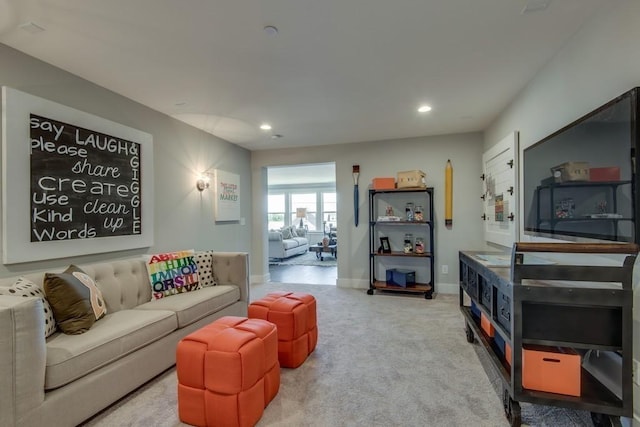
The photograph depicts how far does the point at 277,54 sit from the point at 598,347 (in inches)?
101

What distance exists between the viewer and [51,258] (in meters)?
2.29

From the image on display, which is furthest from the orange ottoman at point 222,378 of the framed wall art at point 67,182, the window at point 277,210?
the window at point 277,210

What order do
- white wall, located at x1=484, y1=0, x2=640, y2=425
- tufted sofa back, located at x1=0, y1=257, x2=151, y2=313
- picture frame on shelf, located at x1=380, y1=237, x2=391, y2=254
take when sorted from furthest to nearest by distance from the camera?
picture frame on shelf, located at x1=380, y1=237, x2=391, y2=254 → tufted sofa back, located at x1=0, y1=257, x2=151, y2=313 → white wall, located at x1=484, y1=0, x2=640, y2=425

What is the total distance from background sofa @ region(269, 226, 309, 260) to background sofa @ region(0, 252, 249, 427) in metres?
4.74

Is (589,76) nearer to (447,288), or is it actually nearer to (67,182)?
(447,288)

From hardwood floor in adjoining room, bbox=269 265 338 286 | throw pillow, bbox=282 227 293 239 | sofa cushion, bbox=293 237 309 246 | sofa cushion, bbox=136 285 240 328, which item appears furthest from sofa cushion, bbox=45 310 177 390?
sofa cushion, bbox=293 237 309 246

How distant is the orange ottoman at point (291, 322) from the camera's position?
2285mm

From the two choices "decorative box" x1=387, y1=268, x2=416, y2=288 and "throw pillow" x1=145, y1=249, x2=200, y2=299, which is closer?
"throw pillow" x1=145, y1=249, x2=200, y2=299

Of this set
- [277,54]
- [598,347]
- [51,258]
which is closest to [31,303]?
[51,258]

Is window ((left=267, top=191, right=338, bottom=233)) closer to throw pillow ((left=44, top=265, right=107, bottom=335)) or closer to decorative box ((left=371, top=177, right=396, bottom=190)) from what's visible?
decorative box ((left=371, top=177, right=396, bottom=190))

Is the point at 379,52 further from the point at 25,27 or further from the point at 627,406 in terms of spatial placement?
the point at 627,406

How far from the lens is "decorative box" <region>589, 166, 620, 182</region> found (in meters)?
1.45

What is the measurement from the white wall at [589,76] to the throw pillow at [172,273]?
320 cm

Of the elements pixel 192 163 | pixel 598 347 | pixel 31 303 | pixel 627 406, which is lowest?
pixel 627 406
